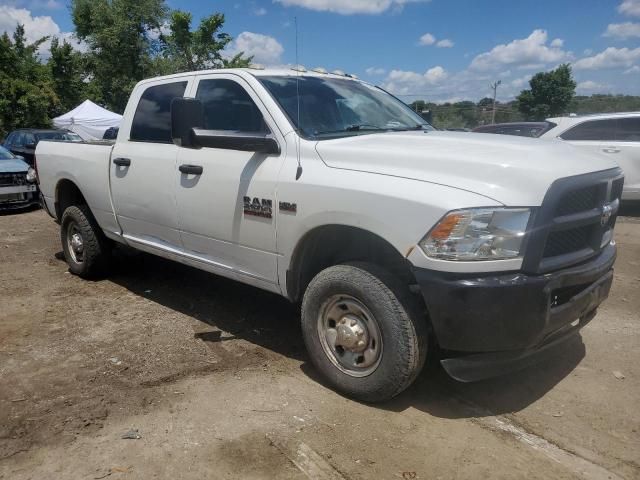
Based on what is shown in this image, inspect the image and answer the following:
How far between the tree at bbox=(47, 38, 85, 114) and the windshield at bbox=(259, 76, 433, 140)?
1286 inches

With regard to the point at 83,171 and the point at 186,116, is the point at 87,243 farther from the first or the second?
the point at 186,116

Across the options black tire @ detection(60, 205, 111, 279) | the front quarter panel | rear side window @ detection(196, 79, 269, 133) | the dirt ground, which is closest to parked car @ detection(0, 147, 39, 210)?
black tire @ detection(60, 205, 111, 279)

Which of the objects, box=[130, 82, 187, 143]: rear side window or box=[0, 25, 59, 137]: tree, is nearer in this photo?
box=[130, 82, 187, 143]: rear side window

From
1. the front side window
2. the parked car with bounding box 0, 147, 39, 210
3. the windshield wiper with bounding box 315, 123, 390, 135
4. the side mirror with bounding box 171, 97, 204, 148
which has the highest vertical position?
the side mirror with bounding box 171, 97, 204, 148

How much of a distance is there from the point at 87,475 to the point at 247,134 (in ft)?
7.06

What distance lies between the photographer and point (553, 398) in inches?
134

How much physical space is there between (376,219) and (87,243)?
3.81m

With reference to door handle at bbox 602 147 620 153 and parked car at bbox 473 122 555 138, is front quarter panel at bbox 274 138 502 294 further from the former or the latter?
door handle at bbox 602 147 620 153

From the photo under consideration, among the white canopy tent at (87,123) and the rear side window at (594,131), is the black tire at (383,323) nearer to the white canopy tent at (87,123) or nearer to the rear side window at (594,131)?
the rear side window at (594,131)

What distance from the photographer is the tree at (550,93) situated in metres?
42.9

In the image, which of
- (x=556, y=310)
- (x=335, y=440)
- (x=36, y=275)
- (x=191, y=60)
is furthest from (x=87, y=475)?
(x=191, y=60)

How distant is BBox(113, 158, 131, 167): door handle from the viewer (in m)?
4.80

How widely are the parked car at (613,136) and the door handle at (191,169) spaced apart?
759cm

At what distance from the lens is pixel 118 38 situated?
31.0 metres
